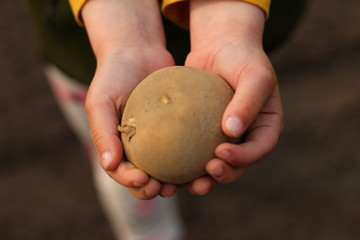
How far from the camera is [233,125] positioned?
2.87ft

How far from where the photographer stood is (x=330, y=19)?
2.67 m

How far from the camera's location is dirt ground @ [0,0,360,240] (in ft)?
7.08

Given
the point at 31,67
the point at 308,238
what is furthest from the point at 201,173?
the point at 31,67

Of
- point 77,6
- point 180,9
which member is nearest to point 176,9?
point 180,9

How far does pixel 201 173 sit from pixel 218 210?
4.57 ft

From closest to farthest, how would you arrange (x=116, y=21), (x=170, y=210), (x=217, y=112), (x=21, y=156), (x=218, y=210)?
(x=217, y=112), (x=116, y=21), (x=170, y=210), (x=218, y=210), (x=21, y=156)

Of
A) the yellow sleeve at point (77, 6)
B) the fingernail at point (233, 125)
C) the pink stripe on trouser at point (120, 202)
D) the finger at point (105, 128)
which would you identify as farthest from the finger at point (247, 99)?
the pink stripe on trouser at point (120, 202)

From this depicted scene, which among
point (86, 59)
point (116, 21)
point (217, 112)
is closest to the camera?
point (217, 112)

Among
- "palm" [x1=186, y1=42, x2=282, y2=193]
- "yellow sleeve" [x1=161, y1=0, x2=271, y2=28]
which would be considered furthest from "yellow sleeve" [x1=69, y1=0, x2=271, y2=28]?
"palm" [x1=186, y1=42, x2=282, y2=193]

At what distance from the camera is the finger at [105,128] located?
3.04ft

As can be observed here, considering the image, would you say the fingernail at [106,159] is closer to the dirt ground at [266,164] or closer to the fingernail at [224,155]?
the fingernail at [224,155]

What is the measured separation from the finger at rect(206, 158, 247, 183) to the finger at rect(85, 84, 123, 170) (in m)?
0.21

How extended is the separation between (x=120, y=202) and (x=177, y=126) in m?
0.96

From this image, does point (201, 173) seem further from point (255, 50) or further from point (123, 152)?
point (255, 50)
